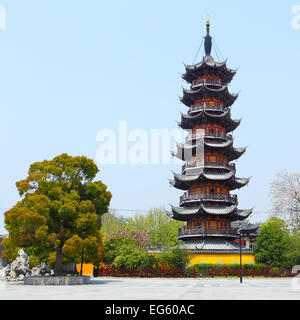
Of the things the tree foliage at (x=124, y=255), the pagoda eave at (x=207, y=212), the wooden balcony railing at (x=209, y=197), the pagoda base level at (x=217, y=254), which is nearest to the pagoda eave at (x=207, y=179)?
the wooden balcony railing at (x=209, y=197)

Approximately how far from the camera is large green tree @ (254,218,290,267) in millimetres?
46312

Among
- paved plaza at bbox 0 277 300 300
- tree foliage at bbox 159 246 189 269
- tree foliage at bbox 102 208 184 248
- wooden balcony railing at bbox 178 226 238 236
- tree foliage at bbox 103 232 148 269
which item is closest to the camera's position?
paved plaza at bbox 0 277 300 300

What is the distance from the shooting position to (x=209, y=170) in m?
52.7

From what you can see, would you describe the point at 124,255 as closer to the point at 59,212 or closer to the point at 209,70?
the point at 59,212

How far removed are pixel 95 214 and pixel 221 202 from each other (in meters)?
25.7

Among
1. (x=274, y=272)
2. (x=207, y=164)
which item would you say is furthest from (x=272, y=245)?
(x=207, y=164)

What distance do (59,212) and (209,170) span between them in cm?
2899

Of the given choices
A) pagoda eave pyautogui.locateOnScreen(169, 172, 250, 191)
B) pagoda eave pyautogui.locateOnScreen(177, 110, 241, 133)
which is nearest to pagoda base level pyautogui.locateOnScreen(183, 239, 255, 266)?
pagoda eave pyautogui.locateOnScreen(169, 172, 250, 191)

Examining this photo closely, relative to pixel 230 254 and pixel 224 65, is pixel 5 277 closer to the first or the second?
pixel 230 254

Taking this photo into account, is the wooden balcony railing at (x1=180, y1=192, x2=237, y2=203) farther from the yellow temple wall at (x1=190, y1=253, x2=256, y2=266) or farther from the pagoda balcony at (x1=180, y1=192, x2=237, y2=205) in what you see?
the yellow temple wall at (x1=190, y1=253, x2=256, y2=266)

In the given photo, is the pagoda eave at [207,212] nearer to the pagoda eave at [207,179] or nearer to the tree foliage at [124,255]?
the pagoda eave at [207,179]
